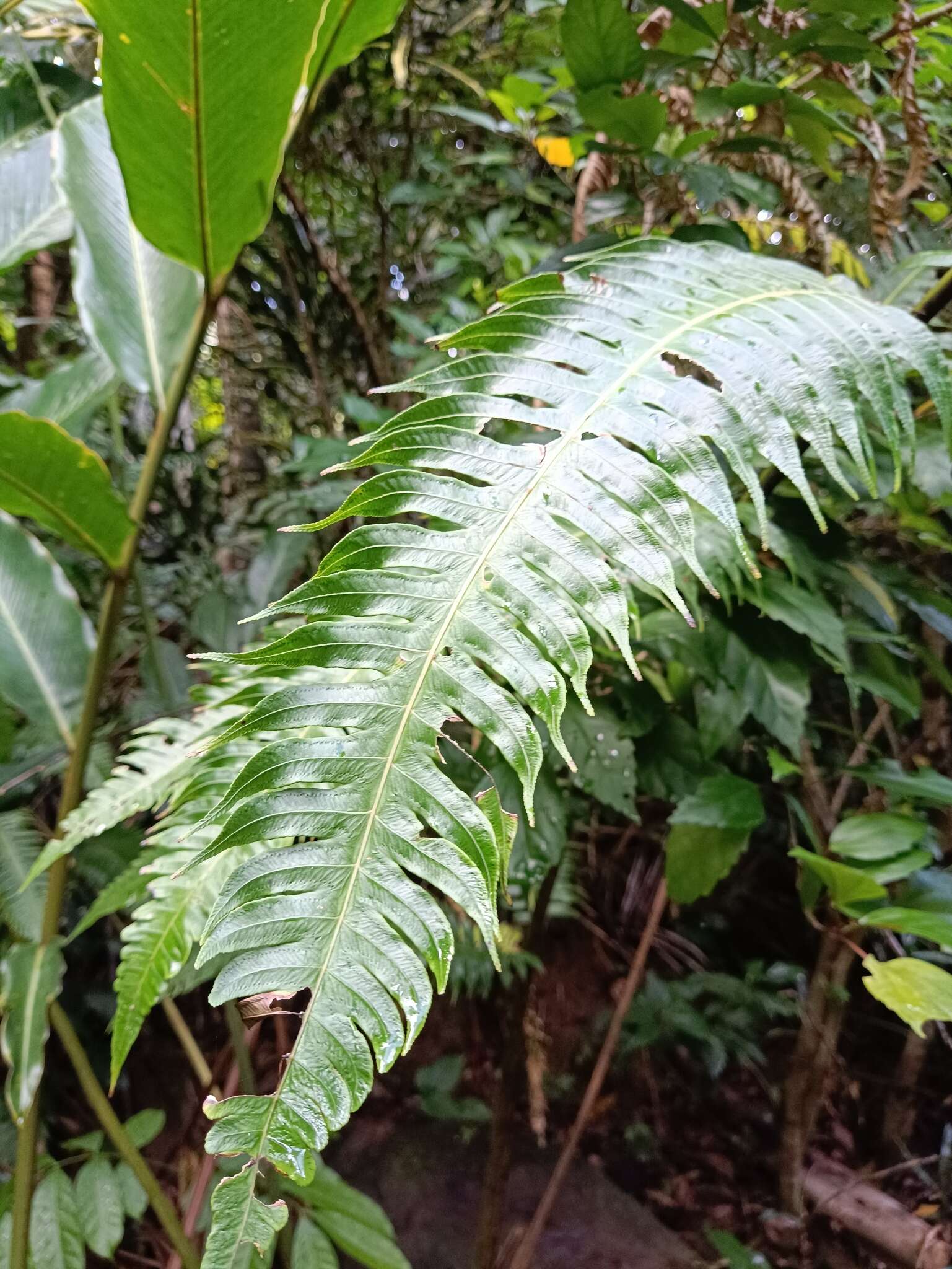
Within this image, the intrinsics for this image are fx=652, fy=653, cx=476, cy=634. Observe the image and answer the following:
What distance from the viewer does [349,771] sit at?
1.08ft

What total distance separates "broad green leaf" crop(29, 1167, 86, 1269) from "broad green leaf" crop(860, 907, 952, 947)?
949 millimetres

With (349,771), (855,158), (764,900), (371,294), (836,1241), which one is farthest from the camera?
(371,294)

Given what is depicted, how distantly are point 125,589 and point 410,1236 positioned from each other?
1.25 m

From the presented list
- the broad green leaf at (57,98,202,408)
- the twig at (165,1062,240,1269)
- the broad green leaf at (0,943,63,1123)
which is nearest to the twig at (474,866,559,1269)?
the twig at (165,1062,240,1269)

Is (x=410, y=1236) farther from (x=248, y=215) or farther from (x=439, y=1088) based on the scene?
(x=248, y=215)

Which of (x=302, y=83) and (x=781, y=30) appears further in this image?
(x=781, y=30)

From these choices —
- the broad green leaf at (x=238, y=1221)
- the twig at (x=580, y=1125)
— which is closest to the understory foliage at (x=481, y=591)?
the broad green leaf at (x=238, y=1221)

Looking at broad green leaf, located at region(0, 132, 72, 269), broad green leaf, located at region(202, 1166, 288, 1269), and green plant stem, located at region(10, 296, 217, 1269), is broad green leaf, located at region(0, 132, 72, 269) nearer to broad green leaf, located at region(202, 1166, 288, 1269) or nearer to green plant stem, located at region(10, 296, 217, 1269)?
green plant stem, located at region(10, 296, 217, 1269)

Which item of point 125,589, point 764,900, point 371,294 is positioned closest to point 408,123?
point 371,294

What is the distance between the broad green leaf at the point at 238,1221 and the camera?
0.86 feet

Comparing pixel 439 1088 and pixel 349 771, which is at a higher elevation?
pixel 349 771

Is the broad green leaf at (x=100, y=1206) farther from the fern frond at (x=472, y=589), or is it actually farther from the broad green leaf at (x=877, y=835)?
the broad green leaf at (x=877, y=835)

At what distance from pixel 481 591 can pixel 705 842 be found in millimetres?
509

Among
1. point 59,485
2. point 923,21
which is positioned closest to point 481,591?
point 59,485
